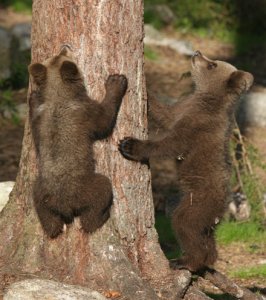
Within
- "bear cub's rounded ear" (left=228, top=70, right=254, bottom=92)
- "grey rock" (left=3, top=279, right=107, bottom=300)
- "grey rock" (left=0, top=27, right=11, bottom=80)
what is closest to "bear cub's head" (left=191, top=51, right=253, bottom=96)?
"bear cub's rounded ear" (left=228, top=70, right=254, bottom=92)

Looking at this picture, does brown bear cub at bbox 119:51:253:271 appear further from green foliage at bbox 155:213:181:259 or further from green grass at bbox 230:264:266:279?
green foliage at bbox 155:213:181:259

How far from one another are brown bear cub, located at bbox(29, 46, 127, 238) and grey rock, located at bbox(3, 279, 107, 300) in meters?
0.51

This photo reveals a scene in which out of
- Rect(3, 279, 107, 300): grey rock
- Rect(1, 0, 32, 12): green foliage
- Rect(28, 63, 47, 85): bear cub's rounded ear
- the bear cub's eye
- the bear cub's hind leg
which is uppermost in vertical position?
Rect(1, 0, 32, 12): green foliage

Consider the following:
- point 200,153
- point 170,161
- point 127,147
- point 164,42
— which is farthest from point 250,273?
point 164,42

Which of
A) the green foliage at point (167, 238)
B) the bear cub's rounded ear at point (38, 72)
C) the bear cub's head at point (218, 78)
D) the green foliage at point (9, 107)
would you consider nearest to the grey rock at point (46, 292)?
the bear cub's rounded ear at point (38, 72)

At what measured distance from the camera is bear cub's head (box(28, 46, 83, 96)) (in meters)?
6.72

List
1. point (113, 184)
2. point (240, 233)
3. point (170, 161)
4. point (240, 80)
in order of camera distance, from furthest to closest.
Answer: point (170, 161), point (240, 233), point (240, 80), point (113, 184)

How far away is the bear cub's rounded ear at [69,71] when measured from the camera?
22.1 ft

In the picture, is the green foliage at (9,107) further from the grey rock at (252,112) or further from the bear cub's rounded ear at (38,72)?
the bear cub's rounded ear at (38,72)

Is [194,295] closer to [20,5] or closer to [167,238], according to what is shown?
[167,238]

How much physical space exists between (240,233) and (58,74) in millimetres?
4220

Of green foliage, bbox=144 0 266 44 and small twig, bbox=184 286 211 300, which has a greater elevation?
green foliage, bbox=144 0 266 44

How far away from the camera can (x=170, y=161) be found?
1369cm

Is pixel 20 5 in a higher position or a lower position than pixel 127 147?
higher
